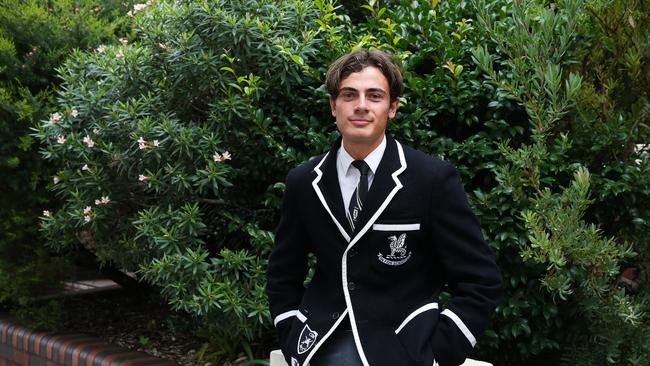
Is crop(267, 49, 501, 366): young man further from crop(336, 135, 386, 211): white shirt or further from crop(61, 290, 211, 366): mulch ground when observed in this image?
crop(61, 290, 211, 366): mulch ground

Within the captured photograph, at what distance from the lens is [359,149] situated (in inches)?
96.0

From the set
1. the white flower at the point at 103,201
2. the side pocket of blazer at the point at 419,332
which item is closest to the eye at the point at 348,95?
the side pocket of blazer at the point at 419,332

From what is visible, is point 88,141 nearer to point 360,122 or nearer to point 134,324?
point 134,324

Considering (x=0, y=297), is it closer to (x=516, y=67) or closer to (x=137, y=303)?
(x=137, y=303)

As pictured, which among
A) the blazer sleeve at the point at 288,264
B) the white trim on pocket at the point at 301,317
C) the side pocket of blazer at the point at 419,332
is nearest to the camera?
the side pocket of blazer at the point at 419,332

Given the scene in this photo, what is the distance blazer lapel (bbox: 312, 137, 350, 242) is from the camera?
2.43m

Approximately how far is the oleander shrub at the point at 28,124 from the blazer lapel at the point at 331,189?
3.71 m

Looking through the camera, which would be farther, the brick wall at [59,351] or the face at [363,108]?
the brick wall at [59,351]

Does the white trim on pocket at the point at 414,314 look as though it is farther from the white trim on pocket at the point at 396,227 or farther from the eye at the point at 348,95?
the eye at the point at 348,95

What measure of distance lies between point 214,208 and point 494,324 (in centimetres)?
168

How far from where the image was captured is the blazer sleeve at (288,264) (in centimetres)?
262

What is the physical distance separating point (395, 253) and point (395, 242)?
0.03 meters

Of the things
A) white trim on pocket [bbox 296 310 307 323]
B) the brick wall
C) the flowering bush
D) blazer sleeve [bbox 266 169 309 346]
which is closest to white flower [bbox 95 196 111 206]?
the flowering bush

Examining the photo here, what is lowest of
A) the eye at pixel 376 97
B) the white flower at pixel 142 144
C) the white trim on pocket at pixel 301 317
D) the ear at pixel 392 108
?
the white trim on pocket at pixel 301 317
